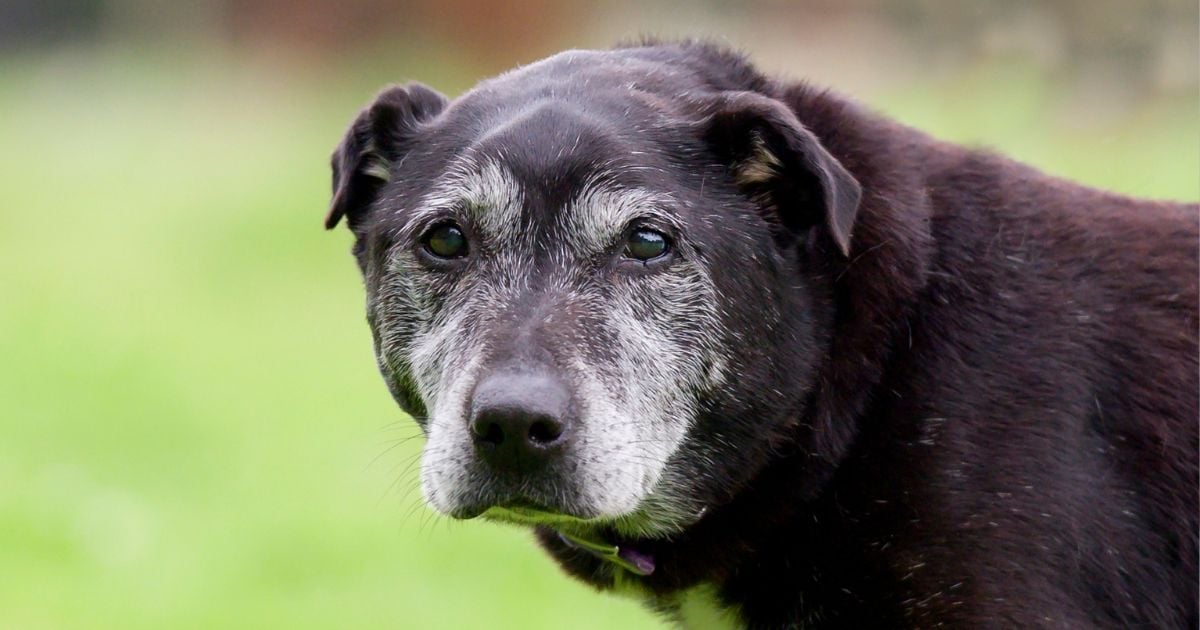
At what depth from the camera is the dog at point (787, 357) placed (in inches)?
161

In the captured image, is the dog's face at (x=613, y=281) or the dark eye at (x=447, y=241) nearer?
the dog's face at (x=613, y=281)

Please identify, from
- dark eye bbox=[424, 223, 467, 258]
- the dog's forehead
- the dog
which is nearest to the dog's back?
the dog

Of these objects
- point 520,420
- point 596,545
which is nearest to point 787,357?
point 596,545

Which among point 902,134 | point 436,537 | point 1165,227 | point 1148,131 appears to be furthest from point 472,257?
point 1148,131

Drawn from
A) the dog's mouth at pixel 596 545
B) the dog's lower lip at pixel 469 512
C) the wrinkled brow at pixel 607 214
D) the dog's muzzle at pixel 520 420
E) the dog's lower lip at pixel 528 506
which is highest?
the wrinkled brow at pixel 607 214

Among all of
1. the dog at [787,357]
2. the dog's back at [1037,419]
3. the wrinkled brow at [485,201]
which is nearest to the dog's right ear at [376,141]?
the dog at [787,357]

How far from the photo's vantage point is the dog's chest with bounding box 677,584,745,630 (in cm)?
449

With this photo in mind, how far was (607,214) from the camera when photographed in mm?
4184

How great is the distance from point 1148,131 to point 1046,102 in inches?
38.2

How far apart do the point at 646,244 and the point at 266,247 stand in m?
13.2

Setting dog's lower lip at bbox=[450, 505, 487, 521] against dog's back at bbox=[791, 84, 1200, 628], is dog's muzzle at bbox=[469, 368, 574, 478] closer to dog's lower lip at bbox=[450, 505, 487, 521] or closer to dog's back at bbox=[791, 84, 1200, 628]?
dog's lower lip at bbox=[450, 505, 487, 521]

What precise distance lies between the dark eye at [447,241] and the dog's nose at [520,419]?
60cm

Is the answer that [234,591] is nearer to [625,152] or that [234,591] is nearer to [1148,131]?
[625,152]

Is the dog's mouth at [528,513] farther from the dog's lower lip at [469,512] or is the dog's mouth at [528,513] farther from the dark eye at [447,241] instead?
the dark eye at [447,241]
